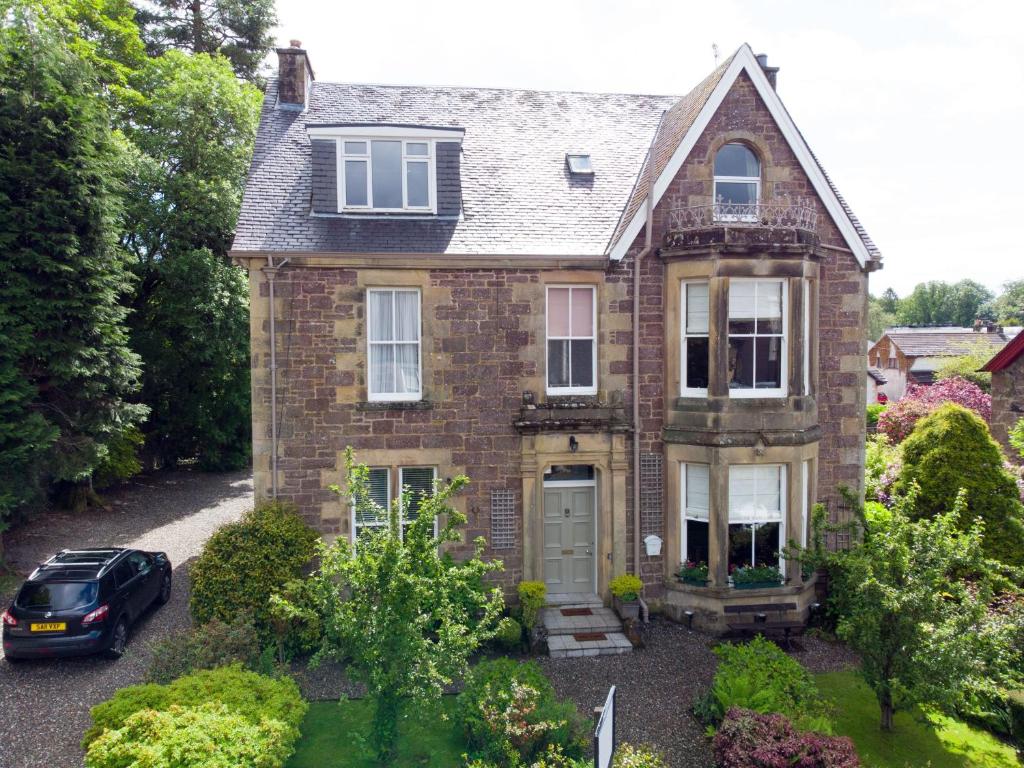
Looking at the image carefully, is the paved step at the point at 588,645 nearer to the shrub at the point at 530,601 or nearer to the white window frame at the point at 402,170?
the shrub at the point at 530,601

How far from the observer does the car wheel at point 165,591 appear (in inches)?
599

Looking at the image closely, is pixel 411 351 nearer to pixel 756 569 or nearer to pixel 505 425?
pixel 505 425

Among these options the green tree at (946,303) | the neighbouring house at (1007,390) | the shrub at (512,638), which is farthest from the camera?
the green tree at (946,303)

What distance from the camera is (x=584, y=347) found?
1473 cm

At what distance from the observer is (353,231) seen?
14.3 m

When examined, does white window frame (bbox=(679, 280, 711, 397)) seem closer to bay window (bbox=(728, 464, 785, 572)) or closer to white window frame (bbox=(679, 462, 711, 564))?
white window frame (bbox=(679, 462, 711, 564))

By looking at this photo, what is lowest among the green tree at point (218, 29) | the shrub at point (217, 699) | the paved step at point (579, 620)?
the paved step at point (579, 620)

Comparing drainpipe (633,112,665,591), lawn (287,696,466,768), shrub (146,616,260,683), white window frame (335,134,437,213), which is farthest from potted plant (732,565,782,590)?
white window frame (335,134,437,213)

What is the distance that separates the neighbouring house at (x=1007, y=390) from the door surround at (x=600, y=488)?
48.2 feet

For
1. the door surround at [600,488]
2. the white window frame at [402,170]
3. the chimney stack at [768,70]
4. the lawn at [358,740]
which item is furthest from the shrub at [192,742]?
the chimney stack at [768,70]

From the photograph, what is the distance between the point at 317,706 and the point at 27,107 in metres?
16.0

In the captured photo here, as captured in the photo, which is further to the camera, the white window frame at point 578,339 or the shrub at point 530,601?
the white window frame at point 578,339

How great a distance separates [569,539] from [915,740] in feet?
23.2

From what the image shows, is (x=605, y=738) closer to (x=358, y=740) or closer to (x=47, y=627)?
(x=358, y=740)
